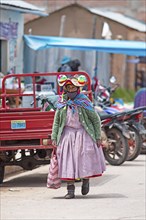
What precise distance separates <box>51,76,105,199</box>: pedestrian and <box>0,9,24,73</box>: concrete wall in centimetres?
1190

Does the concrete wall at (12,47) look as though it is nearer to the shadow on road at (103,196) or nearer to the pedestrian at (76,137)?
the shadow on road at (103,196)

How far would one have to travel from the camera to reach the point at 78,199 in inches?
452

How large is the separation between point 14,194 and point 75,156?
54.8 inches

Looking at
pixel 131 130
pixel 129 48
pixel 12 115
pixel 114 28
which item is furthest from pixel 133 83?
pixel 12 115

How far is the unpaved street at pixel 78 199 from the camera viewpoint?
10.1 meters

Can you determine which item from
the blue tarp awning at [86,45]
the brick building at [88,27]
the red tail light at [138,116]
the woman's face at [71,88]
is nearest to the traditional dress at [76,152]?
the woman's face at [71,88]

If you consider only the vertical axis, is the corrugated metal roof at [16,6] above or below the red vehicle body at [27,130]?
above

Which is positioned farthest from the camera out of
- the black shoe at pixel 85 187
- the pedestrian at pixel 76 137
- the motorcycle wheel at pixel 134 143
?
the motorcycle wheel at pixel 134 143

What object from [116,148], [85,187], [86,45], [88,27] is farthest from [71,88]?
[88,27]

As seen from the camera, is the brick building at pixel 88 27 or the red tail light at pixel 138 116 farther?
the brick building at pixel 88 27

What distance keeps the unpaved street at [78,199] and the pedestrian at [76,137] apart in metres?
0.41

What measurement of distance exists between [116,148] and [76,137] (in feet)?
14.2

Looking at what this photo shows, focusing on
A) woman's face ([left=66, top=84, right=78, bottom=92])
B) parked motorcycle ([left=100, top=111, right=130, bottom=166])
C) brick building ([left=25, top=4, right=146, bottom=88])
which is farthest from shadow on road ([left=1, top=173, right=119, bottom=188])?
brick building ([left=25, top=4, right=146, bottom=88])

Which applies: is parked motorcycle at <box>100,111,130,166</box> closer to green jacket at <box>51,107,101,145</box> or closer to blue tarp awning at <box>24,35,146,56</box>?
green jacket at <box>51,107,101,145</box>
